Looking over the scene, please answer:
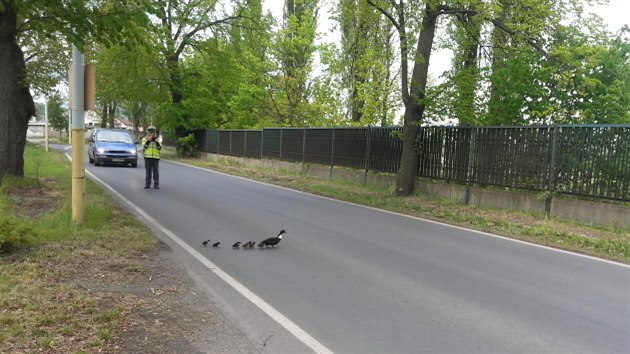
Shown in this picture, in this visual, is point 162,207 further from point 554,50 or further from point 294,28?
point 294,28

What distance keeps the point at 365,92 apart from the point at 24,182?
16834mm

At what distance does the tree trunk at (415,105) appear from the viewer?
1476 cm

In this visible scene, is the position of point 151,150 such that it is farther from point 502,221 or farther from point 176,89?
point 176,89

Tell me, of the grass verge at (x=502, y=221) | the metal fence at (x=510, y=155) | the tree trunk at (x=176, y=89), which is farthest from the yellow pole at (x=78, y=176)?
the tree trunk at (x=176, y=89)

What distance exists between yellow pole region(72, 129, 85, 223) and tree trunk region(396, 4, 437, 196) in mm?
9315

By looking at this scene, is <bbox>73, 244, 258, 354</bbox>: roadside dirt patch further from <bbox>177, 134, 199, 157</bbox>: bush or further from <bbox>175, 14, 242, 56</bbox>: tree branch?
<bbox>177, 134, 199, 157</bbox>: bush

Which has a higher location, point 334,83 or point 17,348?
point 334,83

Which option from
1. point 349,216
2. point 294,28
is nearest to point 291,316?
point 349,216

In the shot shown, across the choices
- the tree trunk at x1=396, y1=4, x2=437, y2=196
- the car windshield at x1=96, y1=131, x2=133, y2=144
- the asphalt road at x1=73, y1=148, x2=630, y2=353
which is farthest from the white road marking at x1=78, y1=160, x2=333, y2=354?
the car windshield at x1=96, y1=131, x2=133, y2=144

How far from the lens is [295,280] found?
20.6 ft

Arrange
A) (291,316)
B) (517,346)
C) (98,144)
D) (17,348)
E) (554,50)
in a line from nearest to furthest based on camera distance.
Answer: (17,348) → (517,346) → (291,316) → (554,50) → (98,144)

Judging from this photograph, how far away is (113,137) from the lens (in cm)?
2405

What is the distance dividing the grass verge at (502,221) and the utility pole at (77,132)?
7522 millimetres

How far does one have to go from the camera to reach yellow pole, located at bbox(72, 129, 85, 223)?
8328mm
